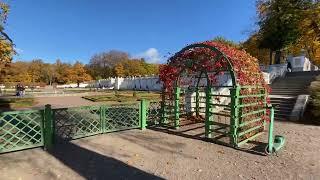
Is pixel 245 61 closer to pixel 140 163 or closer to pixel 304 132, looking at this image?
pixel 304 132

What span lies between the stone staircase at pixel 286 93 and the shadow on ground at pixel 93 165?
9316 mm

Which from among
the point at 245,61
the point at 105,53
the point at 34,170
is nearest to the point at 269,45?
the point at 245,61

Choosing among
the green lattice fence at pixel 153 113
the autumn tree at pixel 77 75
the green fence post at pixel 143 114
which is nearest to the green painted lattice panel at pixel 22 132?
the green fence post at pixel 143 114

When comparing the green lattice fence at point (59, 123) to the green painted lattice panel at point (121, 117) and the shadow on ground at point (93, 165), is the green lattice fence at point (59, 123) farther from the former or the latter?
the shadow on ground at point (93, 165)

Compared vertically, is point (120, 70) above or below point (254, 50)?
below

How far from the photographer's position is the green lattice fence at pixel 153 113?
1153 cm

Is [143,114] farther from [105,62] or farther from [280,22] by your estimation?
[105,62]

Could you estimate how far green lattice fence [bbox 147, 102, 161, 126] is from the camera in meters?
11.5

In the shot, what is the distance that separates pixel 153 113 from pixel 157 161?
482 cm

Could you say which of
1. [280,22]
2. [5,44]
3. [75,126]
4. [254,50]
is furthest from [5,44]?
[254,50]

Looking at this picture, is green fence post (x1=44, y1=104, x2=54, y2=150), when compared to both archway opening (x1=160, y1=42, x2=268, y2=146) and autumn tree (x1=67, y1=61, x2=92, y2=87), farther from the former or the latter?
autumn tree (x1=67, y1=61, x2=92, y2=87)

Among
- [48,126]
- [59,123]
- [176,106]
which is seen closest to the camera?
[48,126]

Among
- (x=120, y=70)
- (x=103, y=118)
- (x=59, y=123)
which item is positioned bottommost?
(x=59, y=123)

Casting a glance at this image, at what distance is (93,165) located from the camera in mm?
6562
